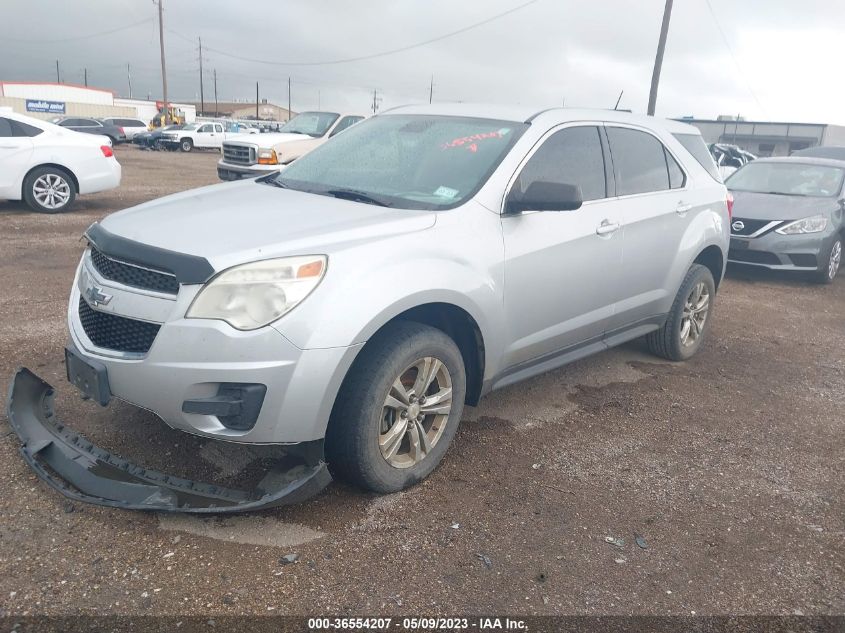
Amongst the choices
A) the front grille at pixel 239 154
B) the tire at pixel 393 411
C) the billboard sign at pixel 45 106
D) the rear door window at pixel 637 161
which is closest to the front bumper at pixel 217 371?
the tire at pixel 393 411

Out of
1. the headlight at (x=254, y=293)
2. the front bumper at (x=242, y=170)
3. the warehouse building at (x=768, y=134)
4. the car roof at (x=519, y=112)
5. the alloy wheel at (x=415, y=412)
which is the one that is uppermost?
the warehouse building at (x=768, y=134)

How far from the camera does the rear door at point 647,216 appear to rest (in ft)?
14.6

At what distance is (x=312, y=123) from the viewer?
14.7 m

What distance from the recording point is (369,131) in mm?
4441

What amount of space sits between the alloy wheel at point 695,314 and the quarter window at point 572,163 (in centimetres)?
148

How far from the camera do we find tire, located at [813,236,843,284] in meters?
8.84

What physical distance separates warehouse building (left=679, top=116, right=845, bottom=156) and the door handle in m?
42.0

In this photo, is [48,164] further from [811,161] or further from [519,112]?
[811,161]

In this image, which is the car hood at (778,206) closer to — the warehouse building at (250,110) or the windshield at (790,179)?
the windshield at (790,179)

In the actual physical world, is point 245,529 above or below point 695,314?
below

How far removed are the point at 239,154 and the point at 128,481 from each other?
36.2ft

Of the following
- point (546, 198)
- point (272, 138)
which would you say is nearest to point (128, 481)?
point (546, 198)

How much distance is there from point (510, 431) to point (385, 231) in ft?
5.14

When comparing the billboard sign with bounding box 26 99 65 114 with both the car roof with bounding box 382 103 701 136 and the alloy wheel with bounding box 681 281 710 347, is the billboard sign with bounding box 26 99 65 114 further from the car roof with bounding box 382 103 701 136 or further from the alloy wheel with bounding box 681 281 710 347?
the alloy wheel with bounding box 681 281 710 347
